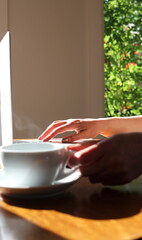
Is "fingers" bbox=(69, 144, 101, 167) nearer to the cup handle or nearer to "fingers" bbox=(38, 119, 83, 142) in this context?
the cup handle

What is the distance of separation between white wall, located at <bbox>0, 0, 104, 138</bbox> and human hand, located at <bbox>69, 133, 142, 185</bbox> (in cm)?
189

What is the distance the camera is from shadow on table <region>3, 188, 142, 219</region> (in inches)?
19.2

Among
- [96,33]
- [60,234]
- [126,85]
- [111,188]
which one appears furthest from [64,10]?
[60,234]

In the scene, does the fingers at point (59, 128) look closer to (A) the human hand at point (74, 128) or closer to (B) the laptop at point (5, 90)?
(A) the human hand at point (74, 128)

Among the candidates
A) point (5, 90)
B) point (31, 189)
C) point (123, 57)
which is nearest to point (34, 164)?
point (31, 189)

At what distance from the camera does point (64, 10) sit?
2613 millimetres

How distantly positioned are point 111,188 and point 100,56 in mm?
2224

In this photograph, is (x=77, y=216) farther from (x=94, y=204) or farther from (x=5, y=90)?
(x=5, y=90)

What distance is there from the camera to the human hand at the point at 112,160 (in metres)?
0.57

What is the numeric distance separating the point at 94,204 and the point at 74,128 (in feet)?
1.88

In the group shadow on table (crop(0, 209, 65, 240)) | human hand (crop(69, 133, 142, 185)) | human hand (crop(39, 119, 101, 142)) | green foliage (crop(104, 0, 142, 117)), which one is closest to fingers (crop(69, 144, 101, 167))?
human hand (crop(69, 133, 142, 185))

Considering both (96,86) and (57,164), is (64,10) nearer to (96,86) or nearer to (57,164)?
(96,86)

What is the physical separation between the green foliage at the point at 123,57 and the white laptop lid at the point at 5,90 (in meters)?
2.26

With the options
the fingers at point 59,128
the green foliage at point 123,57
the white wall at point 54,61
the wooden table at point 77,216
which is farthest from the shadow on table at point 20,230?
the green foliage at point 123,57
